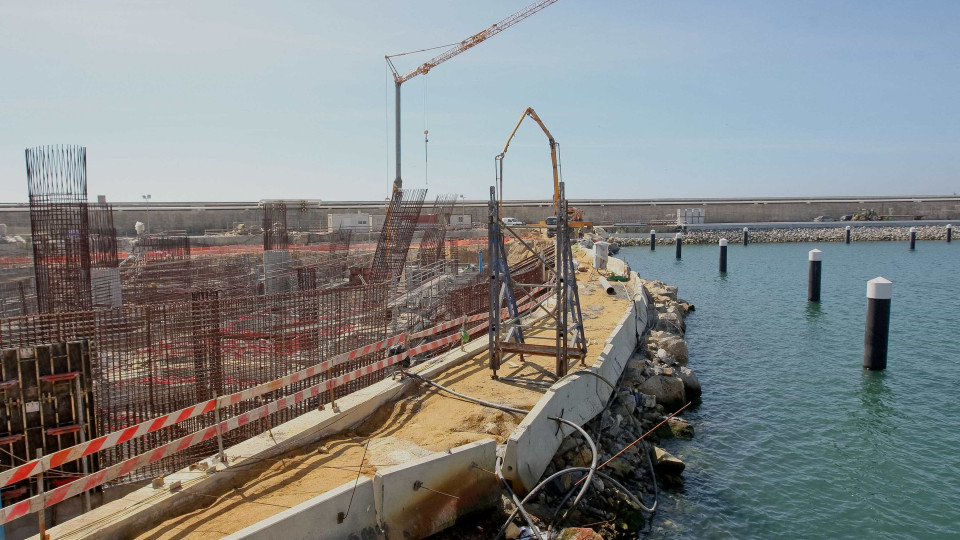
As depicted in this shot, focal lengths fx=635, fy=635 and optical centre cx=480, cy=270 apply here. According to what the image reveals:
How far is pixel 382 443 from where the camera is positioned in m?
7.93

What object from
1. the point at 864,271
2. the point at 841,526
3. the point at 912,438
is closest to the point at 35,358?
the point at 841,526

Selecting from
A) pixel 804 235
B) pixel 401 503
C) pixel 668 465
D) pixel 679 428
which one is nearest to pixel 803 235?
pixel 804 235

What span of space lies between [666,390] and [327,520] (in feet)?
32.3

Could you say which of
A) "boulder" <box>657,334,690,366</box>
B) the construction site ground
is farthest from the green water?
the construction site ground

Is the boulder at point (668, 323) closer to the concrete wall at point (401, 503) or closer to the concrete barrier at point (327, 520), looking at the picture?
the concrete wall at point (401, 503)

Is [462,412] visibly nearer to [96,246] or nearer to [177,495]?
[177,495]

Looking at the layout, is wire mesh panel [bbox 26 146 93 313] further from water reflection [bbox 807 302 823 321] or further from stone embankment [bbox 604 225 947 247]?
stone embankment [bbox 604 225 947 247]

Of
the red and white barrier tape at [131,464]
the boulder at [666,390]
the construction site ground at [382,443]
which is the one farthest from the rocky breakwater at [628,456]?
the red and white barrier tape at [131,464]

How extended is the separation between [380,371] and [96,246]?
10984mm

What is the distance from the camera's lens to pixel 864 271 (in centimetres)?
4319

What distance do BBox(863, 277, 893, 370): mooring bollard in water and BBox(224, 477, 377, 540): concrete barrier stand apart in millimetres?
15866

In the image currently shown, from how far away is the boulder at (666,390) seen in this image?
13977mm

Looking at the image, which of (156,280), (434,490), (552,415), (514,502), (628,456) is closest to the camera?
(434,490)

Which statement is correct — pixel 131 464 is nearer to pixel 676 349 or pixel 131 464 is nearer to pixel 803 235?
pixel 676 349
